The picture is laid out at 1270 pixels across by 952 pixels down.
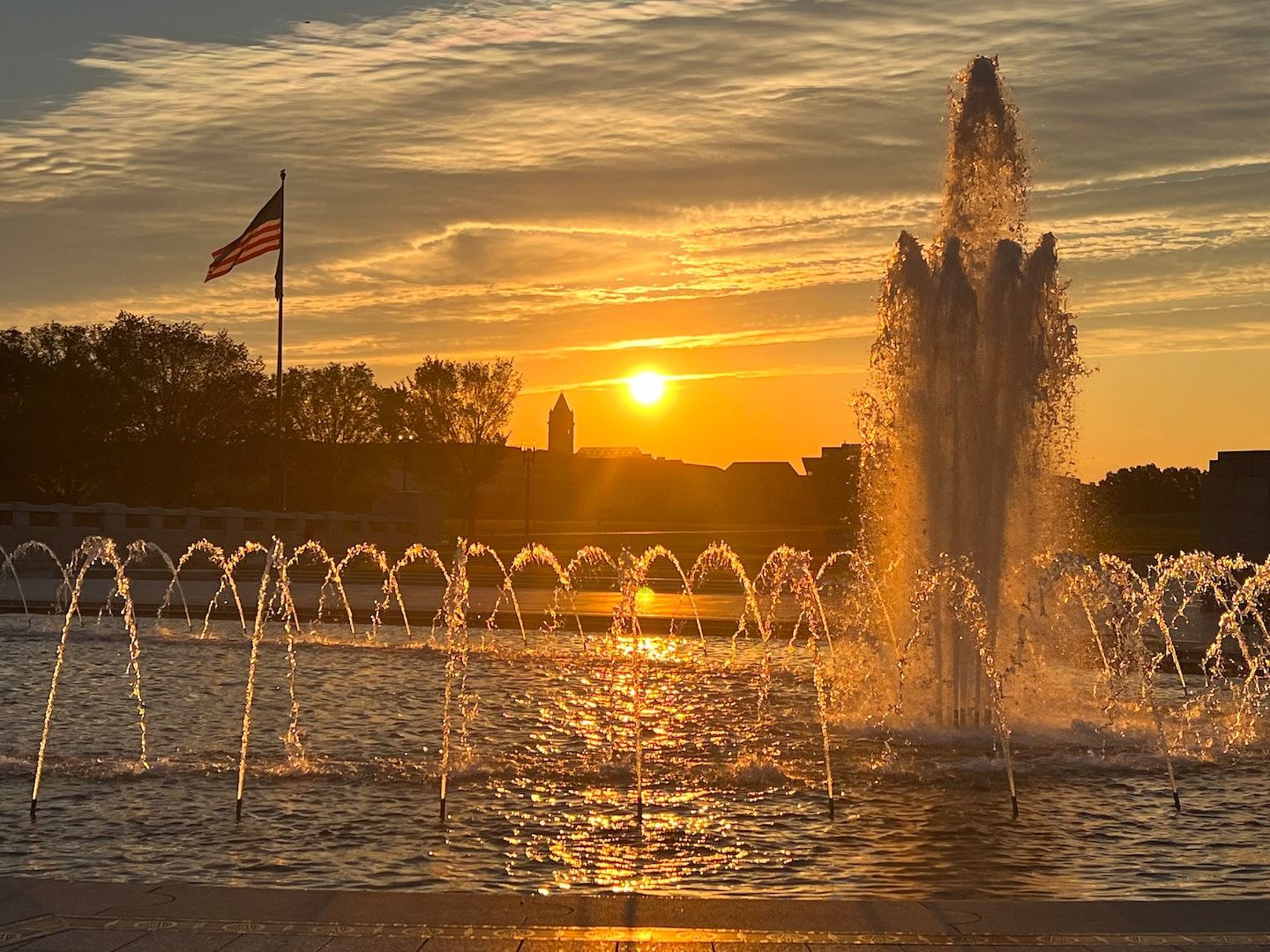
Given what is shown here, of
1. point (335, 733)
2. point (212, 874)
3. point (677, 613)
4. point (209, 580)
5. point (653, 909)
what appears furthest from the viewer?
point (209, 580)

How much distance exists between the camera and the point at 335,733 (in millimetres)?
13477

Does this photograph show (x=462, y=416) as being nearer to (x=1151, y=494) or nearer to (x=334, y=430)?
(x=334, y=430)

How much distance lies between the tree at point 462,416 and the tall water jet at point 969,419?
59.7m

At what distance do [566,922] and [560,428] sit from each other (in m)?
166

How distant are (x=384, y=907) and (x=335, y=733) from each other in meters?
6.53

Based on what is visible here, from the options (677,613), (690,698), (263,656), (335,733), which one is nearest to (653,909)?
(335,733)

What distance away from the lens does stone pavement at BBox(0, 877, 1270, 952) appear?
6633mm

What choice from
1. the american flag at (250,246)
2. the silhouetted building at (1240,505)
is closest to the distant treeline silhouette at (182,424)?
the american flag at (250,246)

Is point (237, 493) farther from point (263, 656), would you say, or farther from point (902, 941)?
point (902, 941)

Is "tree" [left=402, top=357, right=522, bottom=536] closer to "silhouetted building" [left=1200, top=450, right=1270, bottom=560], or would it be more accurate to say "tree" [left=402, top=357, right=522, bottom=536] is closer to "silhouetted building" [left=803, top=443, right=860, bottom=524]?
"silhouetted building" [left=803, top=443, right=860, bottom=524]

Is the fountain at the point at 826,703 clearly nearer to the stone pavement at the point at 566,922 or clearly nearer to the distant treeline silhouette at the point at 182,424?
the stone pavement at the point at 566,922

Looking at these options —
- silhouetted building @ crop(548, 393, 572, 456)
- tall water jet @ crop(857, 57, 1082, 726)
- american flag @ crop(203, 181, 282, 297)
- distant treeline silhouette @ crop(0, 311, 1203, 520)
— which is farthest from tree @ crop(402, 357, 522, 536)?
silhouetted building @ crop(548, 393, 572, 456)

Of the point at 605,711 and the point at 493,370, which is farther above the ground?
the point at 493,370

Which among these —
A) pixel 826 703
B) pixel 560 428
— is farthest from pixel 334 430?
pixel 560 428
